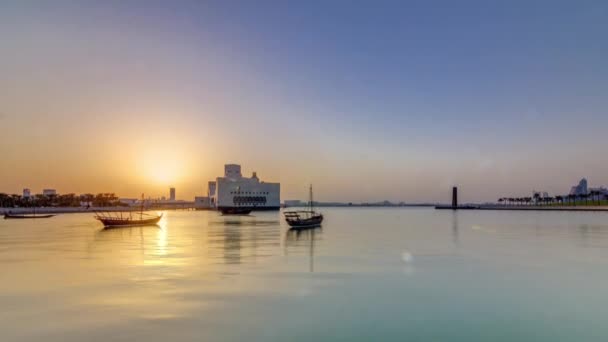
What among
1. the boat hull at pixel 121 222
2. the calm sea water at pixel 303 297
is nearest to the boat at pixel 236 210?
the boat hull at pixel 121 222

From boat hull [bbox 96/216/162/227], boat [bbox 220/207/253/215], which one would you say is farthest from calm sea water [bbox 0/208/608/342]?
boat [bbox 220/207/253/215]

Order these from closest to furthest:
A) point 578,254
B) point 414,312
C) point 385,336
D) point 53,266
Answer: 1. point 385,336
2. point 414,312
3. point 53,266
4. point 578,254

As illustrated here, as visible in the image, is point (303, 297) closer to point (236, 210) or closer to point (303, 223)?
point (303, 223)

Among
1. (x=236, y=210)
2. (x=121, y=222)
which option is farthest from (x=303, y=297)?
(x=236, y=210)

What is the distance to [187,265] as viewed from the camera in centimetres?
2805

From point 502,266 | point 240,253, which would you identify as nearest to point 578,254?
point 502,266

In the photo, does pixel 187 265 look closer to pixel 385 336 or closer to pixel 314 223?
pixel 385 336

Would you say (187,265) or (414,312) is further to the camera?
(187,265)

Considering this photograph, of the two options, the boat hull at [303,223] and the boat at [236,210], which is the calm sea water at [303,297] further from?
the boat at [236,210]

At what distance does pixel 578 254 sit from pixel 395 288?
22.6 metres

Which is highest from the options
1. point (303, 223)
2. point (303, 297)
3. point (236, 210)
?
point (303, 297)

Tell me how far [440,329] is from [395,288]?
667 centimetres

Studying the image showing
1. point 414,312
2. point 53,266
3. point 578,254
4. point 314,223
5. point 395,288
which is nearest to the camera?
point 414,312

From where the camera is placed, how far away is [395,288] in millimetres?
20984
